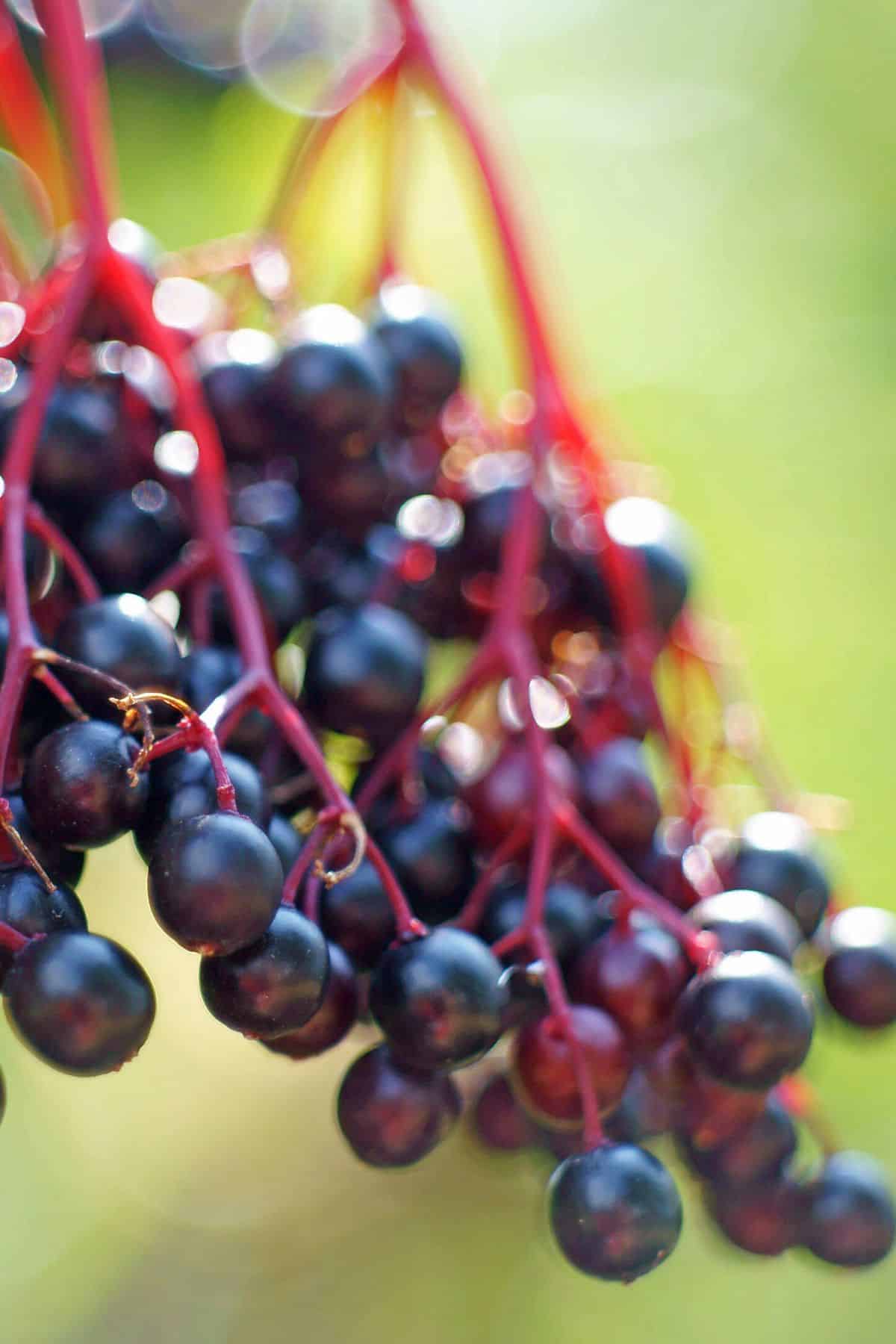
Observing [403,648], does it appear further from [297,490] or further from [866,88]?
[866,88]

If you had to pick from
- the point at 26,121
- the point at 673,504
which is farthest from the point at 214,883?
the point at 673,504

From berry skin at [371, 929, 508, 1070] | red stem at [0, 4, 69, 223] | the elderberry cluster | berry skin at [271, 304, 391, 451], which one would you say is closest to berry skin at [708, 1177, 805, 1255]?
the elderberry cluster

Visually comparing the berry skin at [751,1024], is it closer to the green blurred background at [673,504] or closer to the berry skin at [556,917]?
the berry skin at [556,917]

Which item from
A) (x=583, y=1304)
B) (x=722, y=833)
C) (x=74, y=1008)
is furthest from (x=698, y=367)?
(x=74, y=1008)

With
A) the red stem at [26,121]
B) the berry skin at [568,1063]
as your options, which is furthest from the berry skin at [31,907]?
the red stem at [26,121]

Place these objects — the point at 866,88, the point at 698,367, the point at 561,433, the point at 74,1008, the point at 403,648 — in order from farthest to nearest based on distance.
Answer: the point at 866,88
the point at 698,367
the point at 561,433
the point at 403,648
the point at 74,1008

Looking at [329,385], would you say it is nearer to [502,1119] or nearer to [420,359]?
[420,359]

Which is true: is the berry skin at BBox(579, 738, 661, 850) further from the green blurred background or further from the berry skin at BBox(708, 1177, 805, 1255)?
the green blurred background
